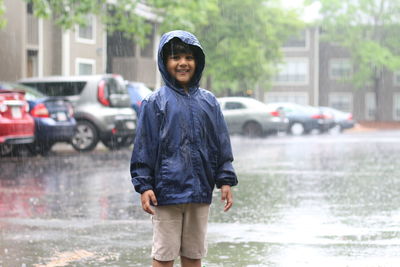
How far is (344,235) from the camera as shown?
23.5ft

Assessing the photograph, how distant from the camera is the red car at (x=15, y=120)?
575 inches

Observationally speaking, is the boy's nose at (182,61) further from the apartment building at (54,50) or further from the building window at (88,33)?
the building window at (88,33)

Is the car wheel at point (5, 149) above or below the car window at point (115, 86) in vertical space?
below

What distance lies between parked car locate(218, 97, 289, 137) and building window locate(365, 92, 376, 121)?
1634 inches

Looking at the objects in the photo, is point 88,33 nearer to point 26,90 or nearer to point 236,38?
point 236,38

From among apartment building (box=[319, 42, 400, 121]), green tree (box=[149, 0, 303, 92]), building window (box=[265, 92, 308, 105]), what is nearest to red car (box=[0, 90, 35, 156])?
green tree (box=[149, 0, 303, 92])

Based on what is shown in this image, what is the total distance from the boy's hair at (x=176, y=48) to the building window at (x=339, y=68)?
220 ft

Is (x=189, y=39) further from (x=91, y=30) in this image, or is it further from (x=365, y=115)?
(x=365, y=115)

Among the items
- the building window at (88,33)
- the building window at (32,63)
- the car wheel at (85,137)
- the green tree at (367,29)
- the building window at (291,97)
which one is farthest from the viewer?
the building window at (291,97)

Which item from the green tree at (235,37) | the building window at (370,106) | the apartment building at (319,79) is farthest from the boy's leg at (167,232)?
the building window at (370,106)

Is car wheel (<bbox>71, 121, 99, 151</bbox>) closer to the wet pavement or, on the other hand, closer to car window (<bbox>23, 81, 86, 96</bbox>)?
car window (<bbox>23, 81, 86, 96</bbox>)

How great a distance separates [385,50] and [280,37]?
10.8 metres

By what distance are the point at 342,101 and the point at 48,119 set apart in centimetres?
5653

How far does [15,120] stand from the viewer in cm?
1488
